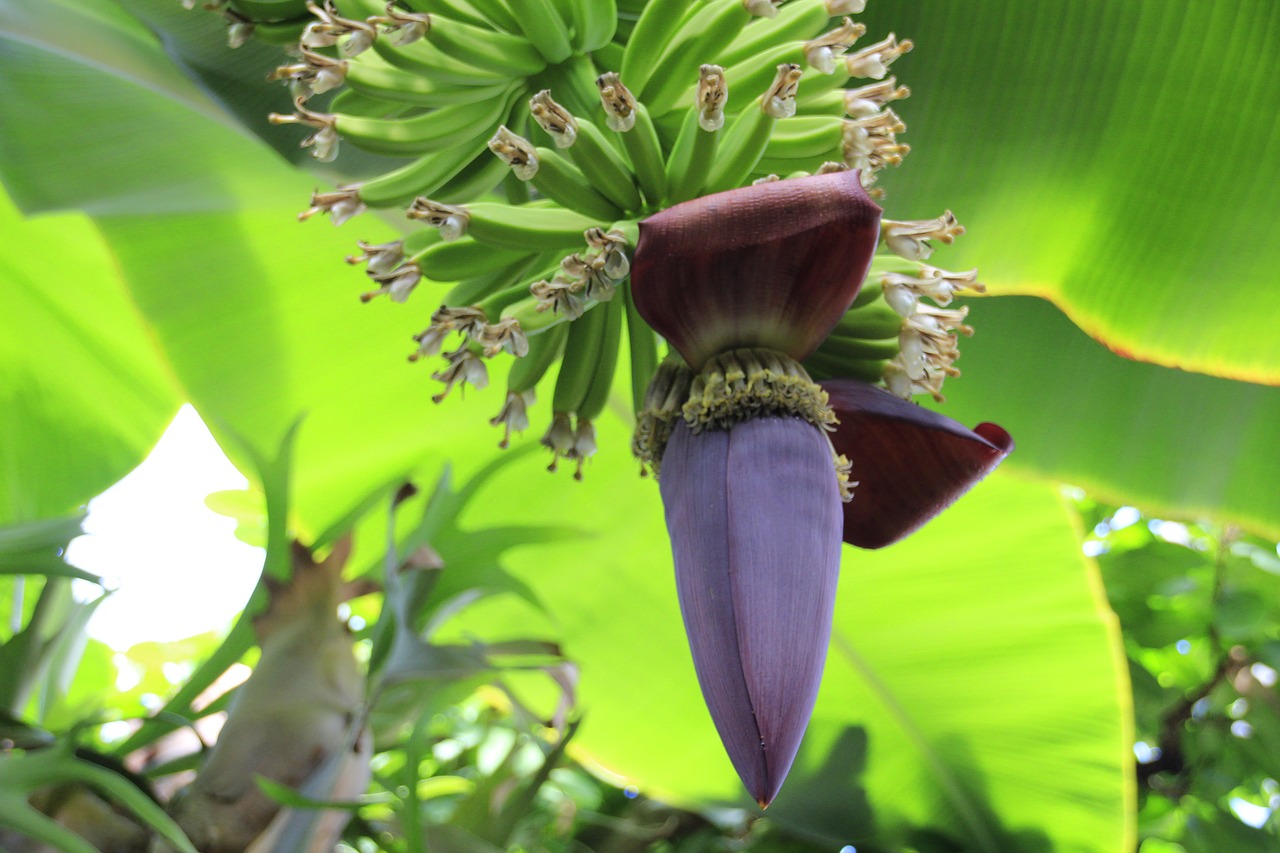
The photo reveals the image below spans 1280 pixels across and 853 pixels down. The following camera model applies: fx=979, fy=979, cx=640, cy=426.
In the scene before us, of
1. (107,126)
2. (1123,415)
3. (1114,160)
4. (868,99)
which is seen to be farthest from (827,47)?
(107,126)

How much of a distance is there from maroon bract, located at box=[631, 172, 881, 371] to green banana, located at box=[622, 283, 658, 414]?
150mm

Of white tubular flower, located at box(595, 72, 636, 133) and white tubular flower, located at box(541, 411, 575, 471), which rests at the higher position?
white tubular flower, located at box(595, 72, 636, 133)

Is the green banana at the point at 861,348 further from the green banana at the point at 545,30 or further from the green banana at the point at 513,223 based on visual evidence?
the green banana at the point at 545,30

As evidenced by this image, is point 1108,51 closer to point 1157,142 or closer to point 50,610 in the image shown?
point 1157,142

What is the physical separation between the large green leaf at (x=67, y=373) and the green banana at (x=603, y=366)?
2.60 feet

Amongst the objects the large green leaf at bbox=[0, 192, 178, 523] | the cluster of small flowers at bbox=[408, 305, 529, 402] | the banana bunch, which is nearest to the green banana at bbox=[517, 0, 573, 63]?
the banana bunch

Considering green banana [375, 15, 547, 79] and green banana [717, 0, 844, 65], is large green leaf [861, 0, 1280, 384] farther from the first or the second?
green banana [375, 15, 547, 79]

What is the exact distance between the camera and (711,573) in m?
0.44

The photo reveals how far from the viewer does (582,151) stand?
→ 569 mm

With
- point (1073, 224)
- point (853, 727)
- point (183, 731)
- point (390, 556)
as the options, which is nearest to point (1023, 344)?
point (1073, 224)

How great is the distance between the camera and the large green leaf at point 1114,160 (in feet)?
2.72

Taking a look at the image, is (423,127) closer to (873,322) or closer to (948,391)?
(873,322)

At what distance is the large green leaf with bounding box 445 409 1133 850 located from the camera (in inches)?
46.9

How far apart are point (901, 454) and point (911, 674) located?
2.69ft
